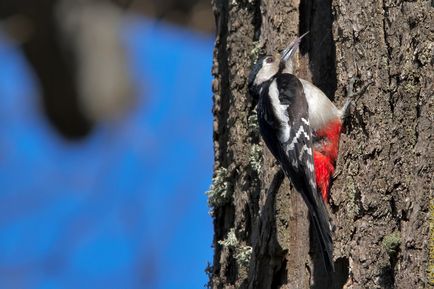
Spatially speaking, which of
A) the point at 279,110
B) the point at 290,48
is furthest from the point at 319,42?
the point at 279,110

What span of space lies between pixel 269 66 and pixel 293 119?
35 cm

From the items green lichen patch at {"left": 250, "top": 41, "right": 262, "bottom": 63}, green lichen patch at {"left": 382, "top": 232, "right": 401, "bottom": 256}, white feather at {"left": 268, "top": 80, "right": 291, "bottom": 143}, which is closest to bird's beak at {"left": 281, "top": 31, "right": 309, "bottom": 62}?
green lichen patch at {"left": 250, "top": 41, "right": 262, "bottom": 63}

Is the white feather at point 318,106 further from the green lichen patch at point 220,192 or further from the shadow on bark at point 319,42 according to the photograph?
the green lichen patch at point 220,192

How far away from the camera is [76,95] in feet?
21.4

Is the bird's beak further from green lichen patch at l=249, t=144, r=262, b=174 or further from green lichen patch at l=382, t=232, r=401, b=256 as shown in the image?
green lichen patch at l=382, t=232, r=401, b=256

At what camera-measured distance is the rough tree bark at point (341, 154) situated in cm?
355

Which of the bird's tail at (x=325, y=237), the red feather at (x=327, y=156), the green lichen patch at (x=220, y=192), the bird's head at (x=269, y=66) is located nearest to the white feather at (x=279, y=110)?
the bird's head at (x=269, y=66)

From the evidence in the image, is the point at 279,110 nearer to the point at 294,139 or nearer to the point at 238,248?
the point at 294,139

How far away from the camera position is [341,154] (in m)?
4.07

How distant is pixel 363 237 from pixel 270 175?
671 millimetres

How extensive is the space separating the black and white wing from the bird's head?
0.27 ft

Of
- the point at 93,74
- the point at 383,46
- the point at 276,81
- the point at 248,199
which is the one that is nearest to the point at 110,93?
the point at 93,74

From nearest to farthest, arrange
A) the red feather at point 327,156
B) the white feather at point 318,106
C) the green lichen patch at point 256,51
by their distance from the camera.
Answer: the red feather at point 327,156
the white feather at point 318,106
the green lichen patch at point 256,51

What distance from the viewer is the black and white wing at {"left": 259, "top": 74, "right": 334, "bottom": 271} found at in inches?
148
